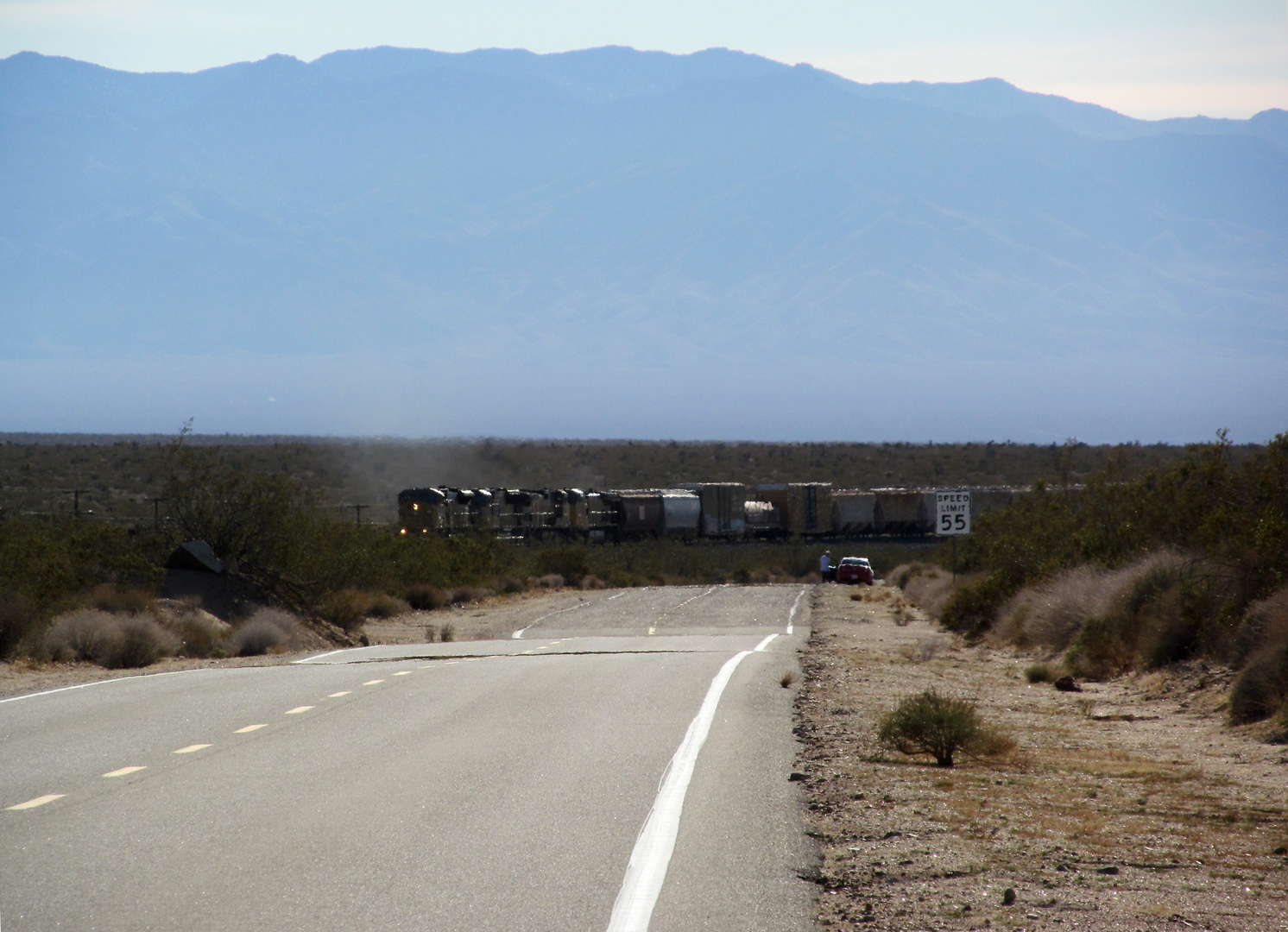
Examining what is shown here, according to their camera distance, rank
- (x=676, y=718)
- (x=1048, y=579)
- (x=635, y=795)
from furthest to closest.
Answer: (x=1048, y=579)
(x=676, y=718)
(x=635, y=795)

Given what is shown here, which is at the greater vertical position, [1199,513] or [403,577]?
[1199,513]

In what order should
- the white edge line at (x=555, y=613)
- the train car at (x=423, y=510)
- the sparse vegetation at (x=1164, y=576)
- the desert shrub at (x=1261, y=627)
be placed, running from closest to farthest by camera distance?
the desert shrub at (x=1261, y=627) → the sparse vegetation at (x=1164, y=576) → the white edge line at (x=555, y=613) → the train car at (x=423, y=510)

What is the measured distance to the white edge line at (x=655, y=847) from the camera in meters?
5.24

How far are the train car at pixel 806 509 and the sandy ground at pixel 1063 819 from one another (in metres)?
54.3

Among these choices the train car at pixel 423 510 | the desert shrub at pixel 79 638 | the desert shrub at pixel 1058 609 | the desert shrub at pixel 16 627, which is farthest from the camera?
the train car at pixel 423 510

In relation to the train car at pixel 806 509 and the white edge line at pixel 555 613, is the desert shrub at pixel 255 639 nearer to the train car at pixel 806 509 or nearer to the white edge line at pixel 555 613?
the white edge line at pixel 555 613

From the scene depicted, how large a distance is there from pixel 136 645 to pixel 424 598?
19512 millimetres

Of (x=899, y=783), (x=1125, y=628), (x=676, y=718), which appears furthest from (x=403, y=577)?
(x=899, y=783)

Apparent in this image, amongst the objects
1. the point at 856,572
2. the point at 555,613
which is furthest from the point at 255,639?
the point at 856,572

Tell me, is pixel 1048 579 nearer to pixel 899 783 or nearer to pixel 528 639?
pixel 528 639

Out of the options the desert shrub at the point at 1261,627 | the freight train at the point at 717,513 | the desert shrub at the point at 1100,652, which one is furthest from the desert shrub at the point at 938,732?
the freight train at the point at 717,513

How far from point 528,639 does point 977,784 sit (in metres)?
16.8

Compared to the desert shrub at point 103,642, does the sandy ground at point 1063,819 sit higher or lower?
higher

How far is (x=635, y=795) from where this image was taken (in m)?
7.68
